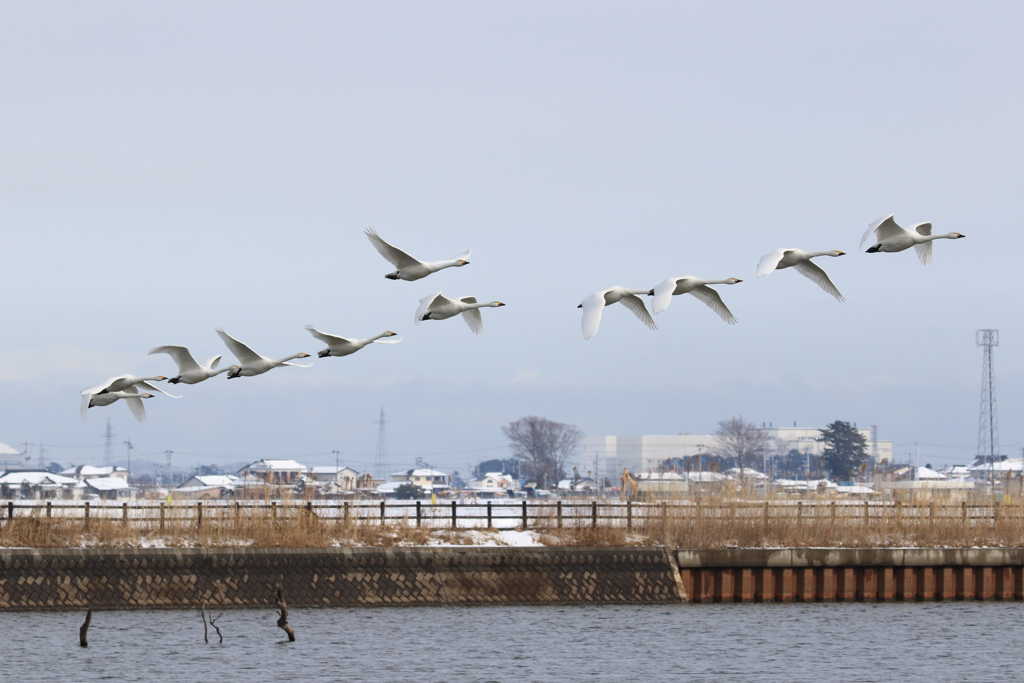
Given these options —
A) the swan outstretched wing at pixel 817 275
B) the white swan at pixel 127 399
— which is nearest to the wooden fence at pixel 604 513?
the white swan at pixel 127 399

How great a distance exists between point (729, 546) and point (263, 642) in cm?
1210

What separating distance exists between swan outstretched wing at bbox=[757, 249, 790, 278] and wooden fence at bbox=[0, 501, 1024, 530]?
16.7 m

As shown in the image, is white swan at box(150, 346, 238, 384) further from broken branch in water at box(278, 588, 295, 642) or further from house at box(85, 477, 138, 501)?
house at box(85, 477, 138, 501)

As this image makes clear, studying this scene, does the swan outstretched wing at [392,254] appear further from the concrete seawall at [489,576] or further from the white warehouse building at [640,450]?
the white warehouse building at [640,450]

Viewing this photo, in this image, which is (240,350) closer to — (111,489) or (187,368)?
(187,368)

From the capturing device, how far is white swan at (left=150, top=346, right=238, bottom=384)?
17.4m

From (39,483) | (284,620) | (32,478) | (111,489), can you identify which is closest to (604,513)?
(284,620)

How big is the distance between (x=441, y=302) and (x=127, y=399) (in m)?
4.86

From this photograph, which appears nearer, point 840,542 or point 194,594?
point 194,594

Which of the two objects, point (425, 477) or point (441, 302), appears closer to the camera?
point (441, 302)

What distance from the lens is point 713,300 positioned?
16516 millimetres

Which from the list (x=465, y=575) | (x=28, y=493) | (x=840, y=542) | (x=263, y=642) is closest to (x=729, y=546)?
(x=840, y=542)

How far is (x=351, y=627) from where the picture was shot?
28.8 meters

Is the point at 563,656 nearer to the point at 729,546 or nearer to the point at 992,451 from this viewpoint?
the point at 729,546
